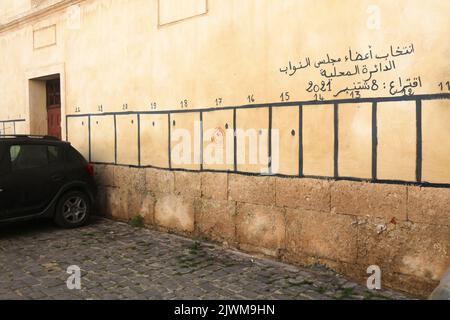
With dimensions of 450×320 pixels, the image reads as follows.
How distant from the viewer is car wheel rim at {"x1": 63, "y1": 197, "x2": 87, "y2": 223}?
749 centimetres

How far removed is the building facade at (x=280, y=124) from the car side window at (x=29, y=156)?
4.31ft

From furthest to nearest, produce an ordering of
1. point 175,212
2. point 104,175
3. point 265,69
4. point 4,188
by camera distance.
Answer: point 104,175, point 175,212, point 4,188, point 265,69

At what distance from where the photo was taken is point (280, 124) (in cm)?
558

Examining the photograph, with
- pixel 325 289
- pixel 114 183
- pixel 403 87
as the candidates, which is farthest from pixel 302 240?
pixel 114 183

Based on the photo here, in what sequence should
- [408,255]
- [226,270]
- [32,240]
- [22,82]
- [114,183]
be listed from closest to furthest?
1. [408,255]
2. [226,270]
3. [32,240]
4. [114,183]
5. [22,82]

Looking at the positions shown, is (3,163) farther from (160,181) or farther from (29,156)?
(160,181)

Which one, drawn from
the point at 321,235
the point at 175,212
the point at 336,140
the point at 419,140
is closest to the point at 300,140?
the point at 336,140

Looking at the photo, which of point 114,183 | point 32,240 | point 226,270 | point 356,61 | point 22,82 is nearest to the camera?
point 356,61

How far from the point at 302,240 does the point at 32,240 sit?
4.18 meters

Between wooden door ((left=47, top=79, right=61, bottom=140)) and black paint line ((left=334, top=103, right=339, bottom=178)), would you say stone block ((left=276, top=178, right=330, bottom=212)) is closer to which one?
black paint line ((left=334, top=103, right=339, bottom=178))

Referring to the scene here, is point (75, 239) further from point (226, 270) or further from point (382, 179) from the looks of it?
point (382, 179)

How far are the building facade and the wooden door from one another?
1.62 metres

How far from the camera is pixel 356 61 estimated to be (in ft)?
16.0

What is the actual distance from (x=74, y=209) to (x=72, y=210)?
42 mm
